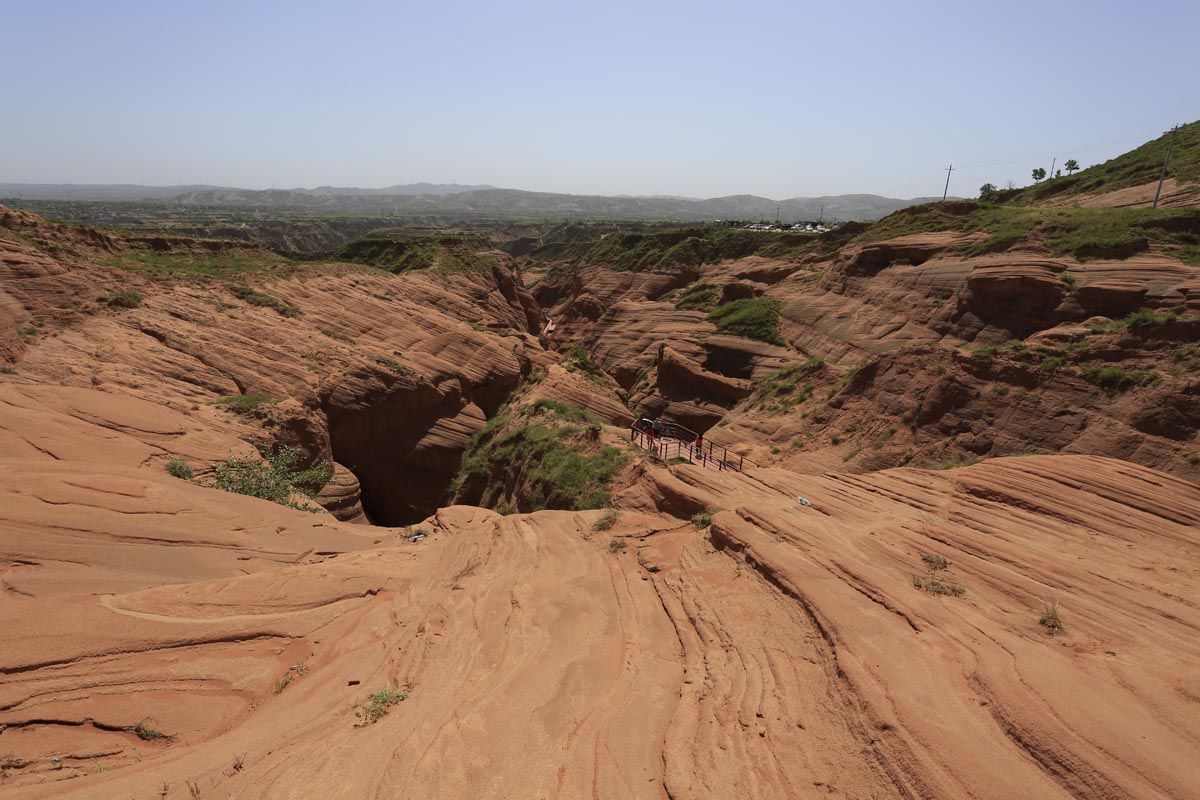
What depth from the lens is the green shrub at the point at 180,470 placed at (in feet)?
44.1

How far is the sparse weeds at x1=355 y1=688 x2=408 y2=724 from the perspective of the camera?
252 inches

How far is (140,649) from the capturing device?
23.0ft

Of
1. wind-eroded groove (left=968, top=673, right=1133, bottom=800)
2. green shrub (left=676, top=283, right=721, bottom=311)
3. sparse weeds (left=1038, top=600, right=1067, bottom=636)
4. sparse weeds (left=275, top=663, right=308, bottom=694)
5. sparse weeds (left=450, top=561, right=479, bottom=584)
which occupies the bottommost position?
sparse weeds (left=450, top=561, right=479, bottom=584)

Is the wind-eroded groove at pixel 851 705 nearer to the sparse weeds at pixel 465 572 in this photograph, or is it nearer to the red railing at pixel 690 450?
the sparse weeds at pixel 465 572

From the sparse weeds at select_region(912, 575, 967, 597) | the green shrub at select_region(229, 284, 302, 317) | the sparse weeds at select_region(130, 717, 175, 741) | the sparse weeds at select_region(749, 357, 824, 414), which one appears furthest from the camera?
the green shrub at select_region(229, 284, 302, 317)

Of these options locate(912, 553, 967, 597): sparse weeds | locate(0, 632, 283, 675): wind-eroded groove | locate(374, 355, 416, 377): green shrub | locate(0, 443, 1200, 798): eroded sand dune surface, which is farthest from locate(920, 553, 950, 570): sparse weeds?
locate(374, 355, 416, 377): green shrub

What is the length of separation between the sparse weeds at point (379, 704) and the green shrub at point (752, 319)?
2984cm

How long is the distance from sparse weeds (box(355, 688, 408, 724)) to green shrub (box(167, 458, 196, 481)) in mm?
9984

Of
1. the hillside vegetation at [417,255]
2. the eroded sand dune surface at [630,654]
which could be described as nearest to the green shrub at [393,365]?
the eroded sand dune surface at [630,654]

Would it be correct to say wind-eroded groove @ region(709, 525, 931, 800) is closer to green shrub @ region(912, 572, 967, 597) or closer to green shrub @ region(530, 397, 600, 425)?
green shrub @ region(912, 572, 967, 597)

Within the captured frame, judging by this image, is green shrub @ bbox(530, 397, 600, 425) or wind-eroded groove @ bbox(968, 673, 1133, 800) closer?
wind-eroded groove @ bbox(968, 673, 1133, 800)

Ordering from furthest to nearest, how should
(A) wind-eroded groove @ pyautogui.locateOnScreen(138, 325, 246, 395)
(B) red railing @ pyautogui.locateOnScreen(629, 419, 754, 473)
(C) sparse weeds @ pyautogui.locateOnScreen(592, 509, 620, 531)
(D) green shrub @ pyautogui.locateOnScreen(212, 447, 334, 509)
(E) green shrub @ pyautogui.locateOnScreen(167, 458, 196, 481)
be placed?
(A) wind-eroded groove @ pyautogui.locateOnScreen(138, 325, 246, 395) → (B) red railing @ pyautogui.locateOnScreen(629, 419, 754, 473) → (D) green shrub @ pyautogui.locateOnScreen(212, 447, 334, 509) → (E) green shrub @ pyautogui.locateOnScreen(167, 458, 196, 481) → (C) sparse weeds @ pyautogui.locateOnScreen(592, 509, 620, 531)

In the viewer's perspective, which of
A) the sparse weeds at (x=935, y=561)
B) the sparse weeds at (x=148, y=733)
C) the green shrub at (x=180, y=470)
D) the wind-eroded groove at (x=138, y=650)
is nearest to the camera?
the sparse weeds at (x=148, y=733)

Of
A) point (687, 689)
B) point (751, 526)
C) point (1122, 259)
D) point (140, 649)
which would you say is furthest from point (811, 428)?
point (140, 649)
